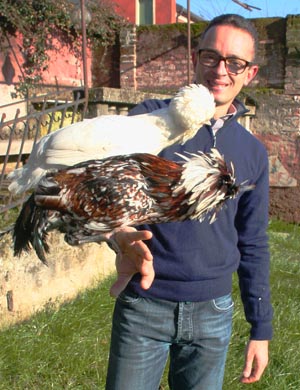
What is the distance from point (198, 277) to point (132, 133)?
2.37 ft

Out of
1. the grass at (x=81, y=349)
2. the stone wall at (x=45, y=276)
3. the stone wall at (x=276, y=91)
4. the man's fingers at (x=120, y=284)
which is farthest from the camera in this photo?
the stone wall at (x=276, y=91)

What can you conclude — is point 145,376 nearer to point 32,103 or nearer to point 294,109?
point 32,103

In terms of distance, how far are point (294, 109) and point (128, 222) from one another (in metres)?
7.85

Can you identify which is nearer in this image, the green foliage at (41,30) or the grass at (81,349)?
the grass at (81,349)

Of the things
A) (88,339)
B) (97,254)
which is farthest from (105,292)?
(88,339)

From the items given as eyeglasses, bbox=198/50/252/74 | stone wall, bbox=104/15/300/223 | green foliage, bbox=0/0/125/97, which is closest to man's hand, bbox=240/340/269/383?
eyeglasses, bbox=198/50/252/74

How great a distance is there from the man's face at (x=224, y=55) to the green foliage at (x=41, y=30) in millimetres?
6356

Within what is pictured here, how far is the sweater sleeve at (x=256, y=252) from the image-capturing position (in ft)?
7.88

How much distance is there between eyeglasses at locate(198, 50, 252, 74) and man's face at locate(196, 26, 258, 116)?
0.04ft

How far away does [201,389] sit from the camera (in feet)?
7.55

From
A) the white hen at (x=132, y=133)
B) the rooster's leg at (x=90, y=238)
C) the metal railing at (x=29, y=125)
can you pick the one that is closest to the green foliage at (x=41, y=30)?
the metal railing at (x=29, y=125)

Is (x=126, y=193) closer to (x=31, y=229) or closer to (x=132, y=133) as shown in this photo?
(x=132, y=133)

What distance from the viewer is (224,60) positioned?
214cm

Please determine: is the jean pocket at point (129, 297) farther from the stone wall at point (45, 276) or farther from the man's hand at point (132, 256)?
the stone wall at point (45, 276)
